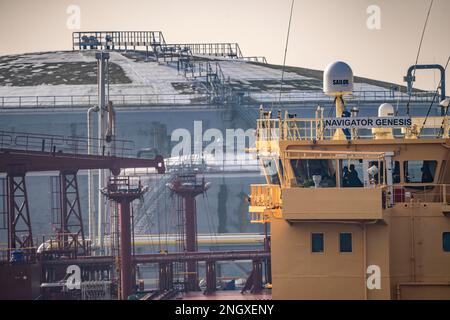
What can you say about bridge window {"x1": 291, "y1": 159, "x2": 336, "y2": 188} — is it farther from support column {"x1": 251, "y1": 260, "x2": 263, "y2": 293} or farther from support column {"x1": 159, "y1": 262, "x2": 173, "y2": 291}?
support column {"x1": 159, "y1": 262, "x2": 173, "y2": 291}

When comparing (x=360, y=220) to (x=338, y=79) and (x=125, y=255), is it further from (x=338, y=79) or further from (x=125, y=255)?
(x=125, y=255)

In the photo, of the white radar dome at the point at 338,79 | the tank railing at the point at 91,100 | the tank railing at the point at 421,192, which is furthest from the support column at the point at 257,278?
the tank railing at the point at 91,100

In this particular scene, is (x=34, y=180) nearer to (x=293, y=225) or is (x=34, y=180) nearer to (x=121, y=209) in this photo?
(x=121, y=209)

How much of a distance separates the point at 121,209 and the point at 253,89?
6216 centimetres

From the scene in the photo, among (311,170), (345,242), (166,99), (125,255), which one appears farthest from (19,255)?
(166,99)

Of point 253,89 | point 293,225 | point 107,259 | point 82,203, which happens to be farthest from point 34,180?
point 293,225

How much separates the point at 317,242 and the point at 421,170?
4812 mm

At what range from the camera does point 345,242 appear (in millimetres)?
41750

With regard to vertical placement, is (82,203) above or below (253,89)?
below

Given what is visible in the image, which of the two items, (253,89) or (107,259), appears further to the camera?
(253,89)
